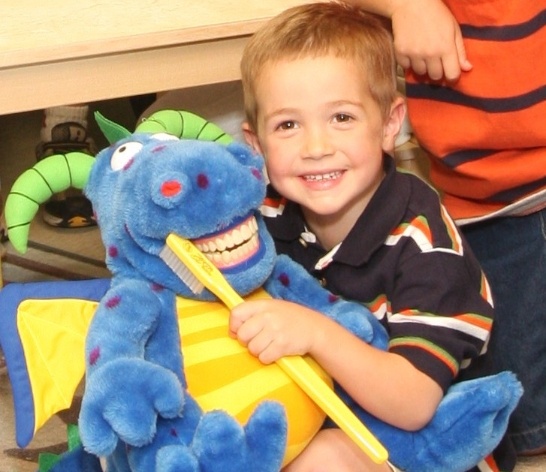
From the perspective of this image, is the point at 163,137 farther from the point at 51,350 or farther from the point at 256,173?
the point at 51,350

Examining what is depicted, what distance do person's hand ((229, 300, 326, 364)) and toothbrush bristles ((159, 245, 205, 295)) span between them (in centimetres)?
5

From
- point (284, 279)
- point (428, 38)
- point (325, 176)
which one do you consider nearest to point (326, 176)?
point (325, 176)

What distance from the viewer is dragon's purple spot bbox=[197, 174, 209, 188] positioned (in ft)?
2.79

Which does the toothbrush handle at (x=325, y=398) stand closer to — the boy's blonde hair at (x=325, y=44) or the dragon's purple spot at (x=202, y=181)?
the dragon's purple spot at (x=202, y=181)

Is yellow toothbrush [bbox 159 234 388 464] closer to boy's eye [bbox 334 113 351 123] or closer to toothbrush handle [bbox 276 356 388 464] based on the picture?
toothbrush handle [bbox 276 356 388 464]

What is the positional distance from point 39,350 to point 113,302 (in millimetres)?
137

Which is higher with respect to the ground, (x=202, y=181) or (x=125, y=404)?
(x=202, y=181)

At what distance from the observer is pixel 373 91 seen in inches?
41.1

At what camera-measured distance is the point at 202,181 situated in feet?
2.80

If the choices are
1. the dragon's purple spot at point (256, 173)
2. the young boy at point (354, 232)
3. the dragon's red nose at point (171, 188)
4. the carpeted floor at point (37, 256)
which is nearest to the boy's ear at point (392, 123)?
the young boy at point (354, 232)

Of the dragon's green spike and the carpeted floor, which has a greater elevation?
the dragon's green spike

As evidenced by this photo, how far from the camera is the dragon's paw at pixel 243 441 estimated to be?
0.81 m

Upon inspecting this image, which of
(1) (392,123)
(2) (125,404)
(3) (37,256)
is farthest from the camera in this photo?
(3) (37,256)

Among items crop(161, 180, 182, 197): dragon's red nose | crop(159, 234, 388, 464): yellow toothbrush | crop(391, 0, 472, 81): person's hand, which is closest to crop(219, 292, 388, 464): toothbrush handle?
crop(159, 234, 388, 464): yellow toothbrush
